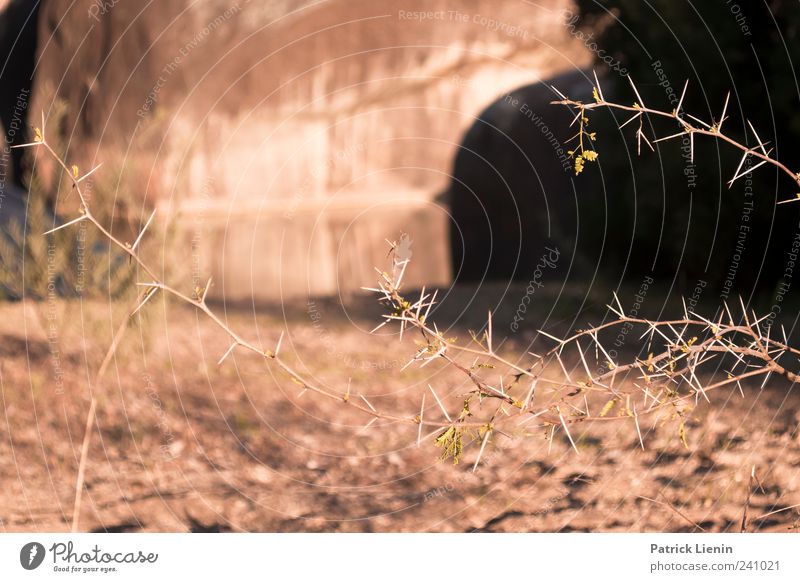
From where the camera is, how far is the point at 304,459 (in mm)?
5008

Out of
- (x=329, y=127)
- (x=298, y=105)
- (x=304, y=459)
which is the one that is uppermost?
(x=298, y=105)

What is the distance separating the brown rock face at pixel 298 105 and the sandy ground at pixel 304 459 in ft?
12.5

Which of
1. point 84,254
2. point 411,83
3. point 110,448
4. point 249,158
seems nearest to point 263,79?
point 249,158

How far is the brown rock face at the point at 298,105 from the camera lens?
10.1 metres

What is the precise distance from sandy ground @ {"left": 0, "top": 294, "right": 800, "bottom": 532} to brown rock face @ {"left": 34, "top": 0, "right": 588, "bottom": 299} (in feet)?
12.5

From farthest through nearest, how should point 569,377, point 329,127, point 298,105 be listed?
1. point 329,127
2. point 298,105
3. point 569,377

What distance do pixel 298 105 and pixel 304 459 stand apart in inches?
A: 252

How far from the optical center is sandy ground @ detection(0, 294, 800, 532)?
4.14 meters

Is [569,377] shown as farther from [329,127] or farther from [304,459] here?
[329,127]

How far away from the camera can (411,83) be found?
10961 mm

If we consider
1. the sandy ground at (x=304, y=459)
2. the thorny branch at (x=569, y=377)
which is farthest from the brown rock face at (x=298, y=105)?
the thorny branch at (x=569, y=377)

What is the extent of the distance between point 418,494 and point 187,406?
1747 mm

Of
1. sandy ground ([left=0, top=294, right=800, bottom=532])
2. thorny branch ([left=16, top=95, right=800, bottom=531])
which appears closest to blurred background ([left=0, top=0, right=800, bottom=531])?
sandy ground ([left=0, top=294, right=800, bottom=532])

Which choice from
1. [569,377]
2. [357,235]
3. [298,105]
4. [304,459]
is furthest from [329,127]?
[569,377]
